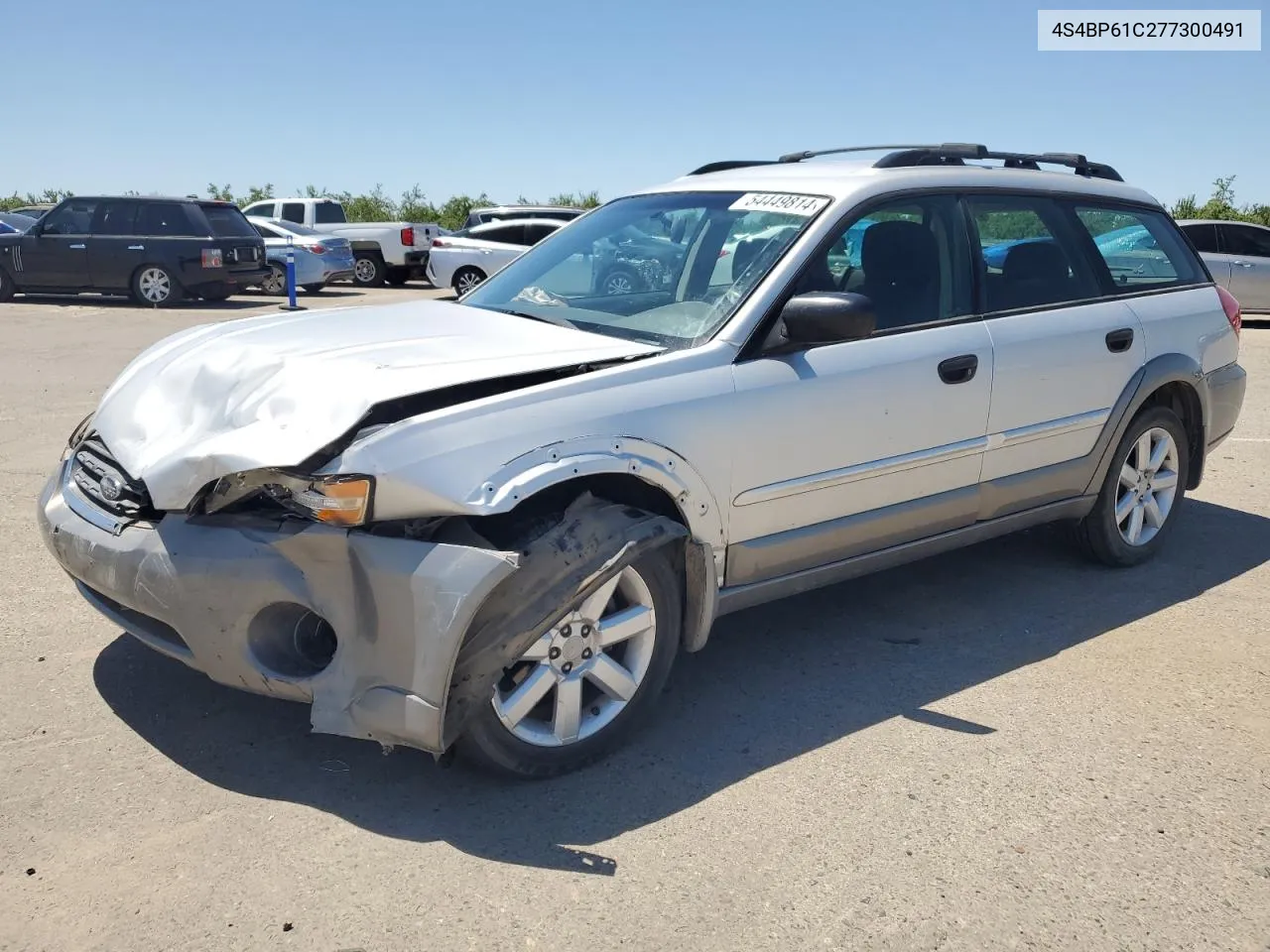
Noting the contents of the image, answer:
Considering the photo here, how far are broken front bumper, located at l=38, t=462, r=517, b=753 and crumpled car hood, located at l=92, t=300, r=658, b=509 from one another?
20 cm

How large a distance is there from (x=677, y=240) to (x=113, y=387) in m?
2.13

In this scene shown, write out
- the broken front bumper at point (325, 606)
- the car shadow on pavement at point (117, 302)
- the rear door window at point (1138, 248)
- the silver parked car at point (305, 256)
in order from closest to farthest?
the broken front bumper at point (325, 606) < the rear door window at point (1138, 248) < the car shadow on pavement at point (117, 302) < the silver parked car at point (305, 256)

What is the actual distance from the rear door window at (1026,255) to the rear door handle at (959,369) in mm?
299

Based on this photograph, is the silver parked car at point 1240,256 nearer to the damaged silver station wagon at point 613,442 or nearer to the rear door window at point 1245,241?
the rear door window at point 1245,241

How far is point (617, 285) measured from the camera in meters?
4.27

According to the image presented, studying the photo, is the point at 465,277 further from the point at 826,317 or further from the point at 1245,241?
the point at 826,317

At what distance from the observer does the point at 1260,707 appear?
12.8ft

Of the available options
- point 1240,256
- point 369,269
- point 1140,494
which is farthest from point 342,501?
point 369,269

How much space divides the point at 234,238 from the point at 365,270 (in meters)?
5.67

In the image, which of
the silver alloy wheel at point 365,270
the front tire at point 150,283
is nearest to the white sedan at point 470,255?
the silver alloy wheel at point 365,270

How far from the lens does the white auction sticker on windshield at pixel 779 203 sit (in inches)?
158

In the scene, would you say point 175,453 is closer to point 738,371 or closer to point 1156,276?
point 738,371

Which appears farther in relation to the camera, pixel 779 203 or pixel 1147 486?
pixel 1147 486

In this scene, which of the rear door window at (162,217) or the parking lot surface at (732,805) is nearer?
the parking lot surface at (732,805)
